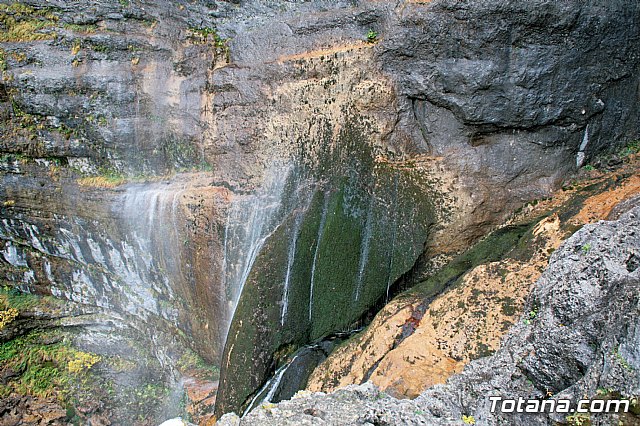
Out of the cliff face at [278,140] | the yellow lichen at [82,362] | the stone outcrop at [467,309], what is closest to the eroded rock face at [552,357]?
the stone outcrop at [467,309]

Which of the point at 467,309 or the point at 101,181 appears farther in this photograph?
the point at 101,181

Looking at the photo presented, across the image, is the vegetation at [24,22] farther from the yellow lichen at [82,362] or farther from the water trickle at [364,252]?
the water trickle at [364,252]

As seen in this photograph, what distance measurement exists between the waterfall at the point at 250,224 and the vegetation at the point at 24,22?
157 inches

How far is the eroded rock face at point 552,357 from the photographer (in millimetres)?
3283

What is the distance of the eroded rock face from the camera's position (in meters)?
3.28

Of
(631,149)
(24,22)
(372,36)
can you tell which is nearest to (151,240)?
(24,22)

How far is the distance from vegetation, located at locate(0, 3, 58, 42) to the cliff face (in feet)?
0.09

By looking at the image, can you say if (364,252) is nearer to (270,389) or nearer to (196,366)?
(270,389)

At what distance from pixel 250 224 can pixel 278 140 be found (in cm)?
119

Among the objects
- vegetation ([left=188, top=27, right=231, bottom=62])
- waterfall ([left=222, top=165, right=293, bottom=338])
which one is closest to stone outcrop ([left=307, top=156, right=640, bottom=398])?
waterfall ([left=222, top=165, right=293, bottom=338])

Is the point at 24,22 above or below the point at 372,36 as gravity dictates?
below

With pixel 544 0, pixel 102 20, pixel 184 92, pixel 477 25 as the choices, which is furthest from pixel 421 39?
pixel 102 20

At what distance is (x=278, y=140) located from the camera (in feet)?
25.5

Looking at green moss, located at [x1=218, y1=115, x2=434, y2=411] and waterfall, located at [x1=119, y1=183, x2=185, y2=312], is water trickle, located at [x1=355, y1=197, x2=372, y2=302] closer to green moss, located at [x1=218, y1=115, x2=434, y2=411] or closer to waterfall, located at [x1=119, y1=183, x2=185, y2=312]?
green moss, located at [x1=218, y1=115, x2=434, y2=411]
